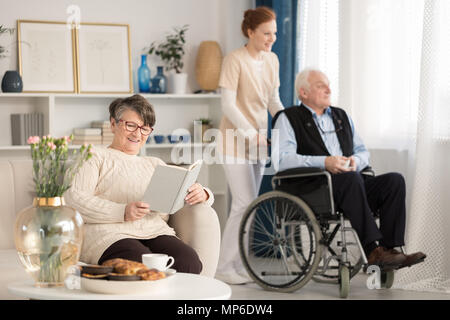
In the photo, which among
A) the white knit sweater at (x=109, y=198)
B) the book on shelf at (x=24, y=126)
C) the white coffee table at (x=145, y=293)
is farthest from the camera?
the book on shelf at (x=24, y=126)

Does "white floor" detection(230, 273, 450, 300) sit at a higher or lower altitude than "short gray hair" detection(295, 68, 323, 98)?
lower

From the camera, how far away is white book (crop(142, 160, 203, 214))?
2369 mm

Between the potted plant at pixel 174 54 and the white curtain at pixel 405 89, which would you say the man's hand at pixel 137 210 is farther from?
the potted plant at pixel 174 54

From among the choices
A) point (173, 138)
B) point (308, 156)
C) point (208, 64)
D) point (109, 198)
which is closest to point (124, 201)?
point (109, 198)

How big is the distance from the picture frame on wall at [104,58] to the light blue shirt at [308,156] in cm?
159

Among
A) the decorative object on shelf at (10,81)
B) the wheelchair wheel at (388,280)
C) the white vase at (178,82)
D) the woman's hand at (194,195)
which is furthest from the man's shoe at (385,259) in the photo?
the decorative object on shelf at (10,81)

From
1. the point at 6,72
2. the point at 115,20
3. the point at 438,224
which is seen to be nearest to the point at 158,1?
the point at 115,20

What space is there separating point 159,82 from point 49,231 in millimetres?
3219

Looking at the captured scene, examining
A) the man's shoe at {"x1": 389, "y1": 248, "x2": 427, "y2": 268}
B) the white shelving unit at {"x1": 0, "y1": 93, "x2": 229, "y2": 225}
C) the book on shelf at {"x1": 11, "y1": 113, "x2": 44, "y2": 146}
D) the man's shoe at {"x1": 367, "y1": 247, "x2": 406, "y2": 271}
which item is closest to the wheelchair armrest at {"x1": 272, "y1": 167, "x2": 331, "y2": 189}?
the man's shoe at {"x1": 367, "y1": 247, "x2": 406, "y2": 271}

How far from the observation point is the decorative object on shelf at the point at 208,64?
16.3ft

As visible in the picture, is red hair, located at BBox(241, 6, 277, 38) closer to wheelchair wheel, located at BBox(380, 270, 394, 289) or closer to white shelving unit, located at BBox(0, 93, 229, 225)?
white shelving unit, located at BBox(0, 93, 229, 225)

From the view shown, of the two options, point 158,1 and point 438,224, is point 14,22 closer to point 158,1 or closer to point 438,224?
point 158,1

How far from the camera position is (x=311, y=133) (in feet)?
12.0

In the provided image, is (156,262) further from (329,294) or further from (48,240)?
(329,294)
